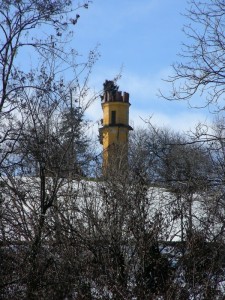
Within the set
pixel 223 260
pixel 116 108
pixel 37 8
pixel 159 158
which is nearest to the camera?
pixel 223 260

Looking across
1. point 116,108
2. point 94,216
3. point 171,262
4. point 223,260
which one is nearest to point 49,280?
point 94,216

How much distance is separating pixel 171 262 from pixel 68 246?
1.25 m

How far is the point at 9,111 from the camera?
32.5 feet

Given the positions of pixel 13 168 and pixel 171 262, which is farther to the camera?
pixel 13 168

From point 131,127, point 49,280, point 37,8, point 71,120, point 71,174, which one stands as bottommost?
point 49,280

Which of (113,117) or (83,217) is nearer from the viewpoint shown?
(83,217)

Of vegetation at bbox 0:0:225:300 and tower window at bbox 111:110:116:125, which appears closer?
vegetation at bbox 0:0:225:300

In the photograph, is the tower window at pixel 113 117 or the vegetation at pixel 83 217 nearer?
the vegetation at pixel 83 217

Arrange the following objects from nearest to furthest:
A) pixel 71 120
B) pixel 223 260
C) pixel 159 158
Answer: pixel 223 260
pixel 71 120
pixel 159 158

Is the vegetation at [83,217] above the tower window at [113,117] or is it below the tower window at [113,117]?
below

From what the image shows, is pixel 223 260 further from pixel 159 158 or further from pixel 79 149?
pixel 159 158

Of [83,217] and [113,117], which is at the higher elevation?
[113,117]

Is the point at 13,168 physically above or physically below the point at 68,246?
above

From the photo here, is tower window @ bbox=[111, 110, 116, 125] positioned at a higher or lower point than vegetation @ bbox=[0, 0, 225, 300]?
higher
